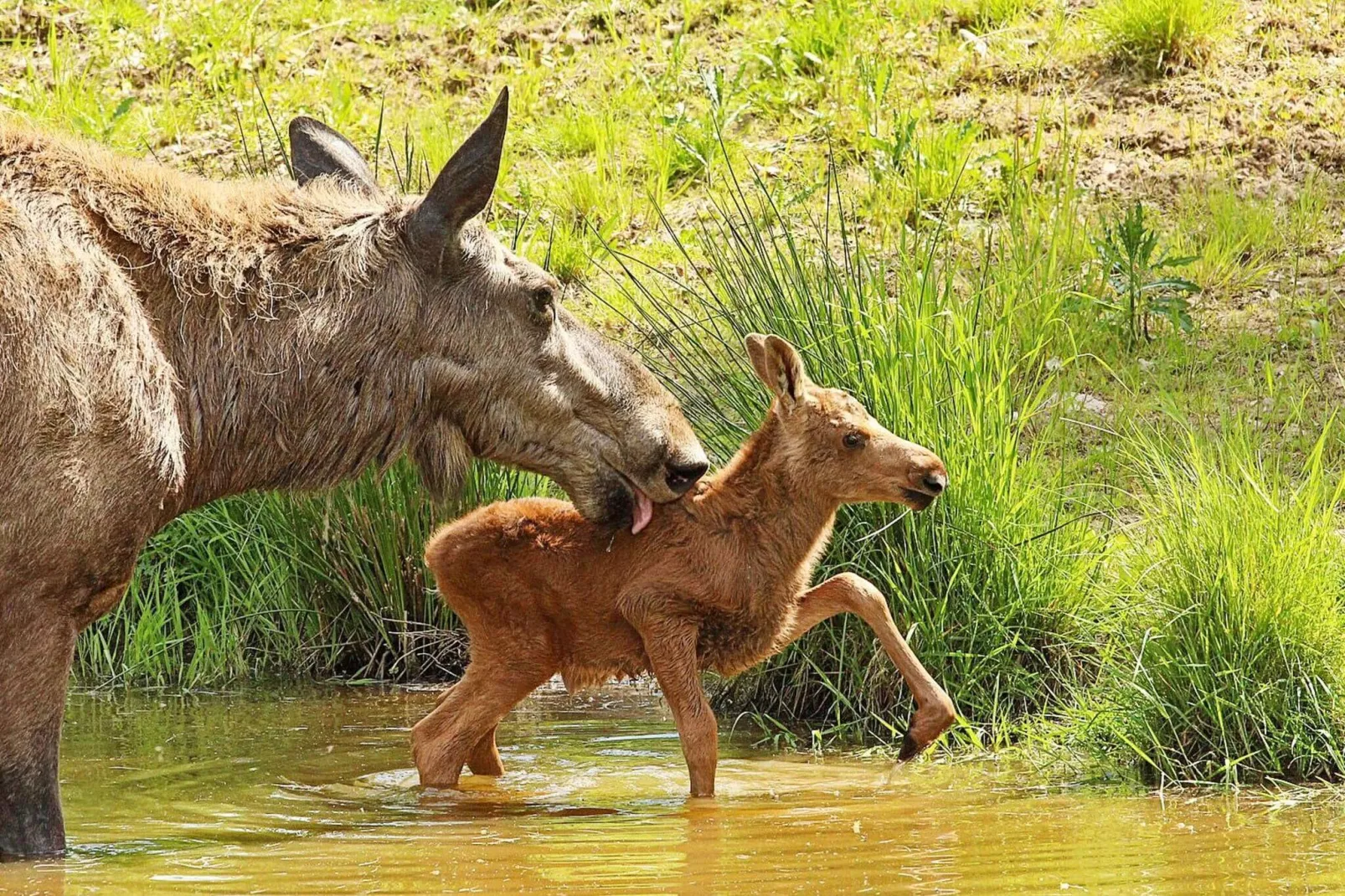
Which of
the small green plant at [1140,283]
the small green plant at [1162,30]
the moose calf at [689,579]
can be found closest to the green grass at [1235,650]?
the moose calf at [689,579]

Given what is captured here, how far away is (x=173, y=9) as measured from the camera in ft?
46.2

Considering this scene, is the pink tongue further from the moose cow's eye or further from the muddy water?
the muddy water

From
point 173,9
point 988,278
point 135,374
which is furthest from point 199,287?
point 173,9

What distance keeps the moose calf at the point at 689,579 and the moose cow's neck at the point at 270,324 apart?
3.13ft

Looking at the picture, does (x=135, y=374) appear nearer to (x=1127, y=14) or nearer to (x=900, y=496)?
(x=900, y=496)

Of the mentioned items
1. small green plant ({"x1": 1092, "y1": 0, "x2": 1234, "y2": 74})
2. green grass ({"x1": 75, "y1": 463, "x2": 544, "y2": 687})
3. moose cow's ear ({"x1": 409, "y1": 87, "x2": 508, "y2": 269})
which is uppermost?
small green plant ({"x1": 1092, "y1": 0, "x2": 1234, "y2": 74})

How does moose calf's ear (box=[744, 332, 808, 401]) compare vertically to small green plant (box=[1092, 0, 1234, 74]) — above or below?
below

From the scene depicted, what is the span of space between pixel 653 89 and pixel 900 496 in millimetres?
7212

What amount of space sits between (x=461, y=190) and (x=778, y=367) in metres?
1.44

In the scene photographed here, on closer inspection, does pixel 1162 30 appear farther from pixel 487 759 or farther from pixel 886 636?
pixel 487 759

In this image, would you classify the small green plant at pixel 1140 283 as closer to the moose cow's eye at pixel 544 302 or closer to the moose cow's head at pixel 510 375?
the moose cow's head at pixel 510 375

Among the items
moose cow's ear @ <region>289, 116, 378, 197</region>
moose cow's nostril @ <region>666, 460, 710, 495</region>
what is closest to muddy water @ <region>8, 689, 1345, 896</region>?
moose cow's nostril @ <region>666, 460, 710, 495</region>

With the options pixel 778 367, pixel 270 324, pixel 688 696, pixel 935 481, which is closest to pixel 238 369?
pixel 270 324

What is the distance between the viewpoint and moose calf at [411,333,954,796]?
6.25 meters
